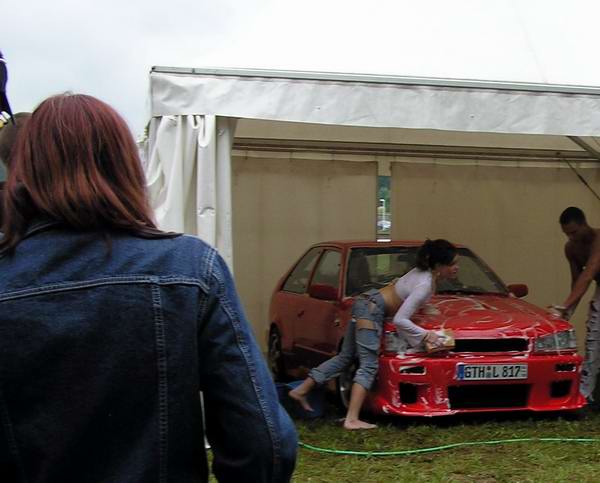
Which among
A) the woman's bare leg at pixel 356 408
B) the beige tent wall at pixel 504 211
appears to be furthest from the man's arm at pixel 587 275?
the beige tent wall at pixel 504 211

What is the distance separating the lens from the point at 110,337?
4.50ft

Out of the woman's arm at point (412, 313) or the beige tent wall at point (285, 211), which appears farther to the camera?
the beige tent wall at point (285, 211)

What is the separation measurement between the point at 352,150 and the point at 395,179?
0.68m

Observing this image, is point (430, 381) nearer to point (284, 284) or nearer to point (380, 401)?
point (380, 401)

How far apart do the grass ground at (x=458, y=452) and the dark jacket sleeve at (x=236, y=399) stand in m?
3.61

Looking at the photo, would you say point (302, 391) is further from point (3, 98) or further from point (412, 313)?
point (3, 98)

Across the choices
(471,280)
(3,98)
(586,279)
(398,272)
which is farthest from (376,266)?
(3,98)

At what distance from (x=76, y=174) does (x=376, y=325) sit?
4.81m

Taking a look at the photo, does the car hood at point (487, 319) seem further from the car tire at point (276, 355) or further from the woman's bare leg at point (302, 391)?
the car tire at point (276, 355)

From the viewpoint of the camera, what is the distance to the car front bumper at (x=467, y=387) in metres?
5.95

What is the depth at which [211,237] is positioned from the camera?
17.3 ft

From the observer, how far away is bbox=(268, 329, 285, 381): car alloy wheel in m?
8.65

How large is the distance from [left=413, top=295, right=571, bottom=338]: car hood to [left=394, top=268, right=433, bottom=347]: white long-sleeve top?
0.62 feet

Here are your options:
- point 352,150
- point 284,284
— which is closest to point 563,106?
point 284,284
